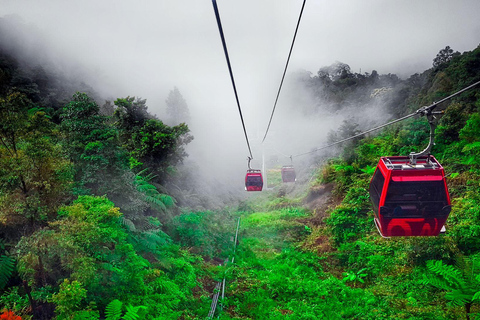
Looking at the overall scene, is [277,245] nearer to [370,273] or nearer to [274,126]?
[370,273]

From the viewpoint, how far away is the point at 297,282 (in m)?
10.4

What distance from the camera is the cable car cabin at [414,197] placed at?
601cm

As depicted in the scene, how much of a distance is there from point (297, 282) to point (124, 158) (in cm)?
793

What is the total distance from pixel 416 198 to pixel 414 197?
5 cm

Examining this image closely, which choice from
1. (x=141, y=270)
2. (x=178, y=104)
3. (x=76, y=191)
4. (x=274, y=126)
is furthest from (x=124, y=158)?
(x=274, y=126)

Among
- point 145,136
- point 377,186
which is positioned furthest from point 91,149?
point 145,136

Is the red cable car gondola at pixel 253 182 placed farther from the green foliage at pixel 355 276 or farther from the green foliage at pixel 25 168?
the green foliage at pixel 25 168

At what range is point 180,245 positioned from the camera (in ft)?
40.2

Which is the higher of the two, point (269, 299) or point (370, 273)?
point (370, 273)

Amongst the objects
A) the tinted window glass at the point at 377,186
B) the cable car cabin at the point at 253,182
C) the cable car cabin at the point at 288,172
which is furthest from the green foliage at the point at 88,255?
the cable car cabin at the point at 288,172

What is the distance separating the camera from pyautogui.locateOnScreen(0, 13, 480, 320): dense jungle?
6.02 m

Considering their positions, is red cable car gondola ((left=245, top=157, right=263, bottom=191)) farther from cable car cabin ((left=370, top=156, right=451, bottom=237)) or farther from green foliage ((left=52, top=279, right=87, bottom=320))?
green foliage ((left=52, top=279, right=87, bottom=320))

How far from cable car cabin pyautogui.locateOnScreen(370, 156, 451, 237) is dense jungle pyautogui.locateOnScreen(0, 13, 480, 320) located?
1.47 m

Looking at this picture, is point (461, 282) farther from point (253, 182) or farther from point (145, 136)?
point (145, 136)
